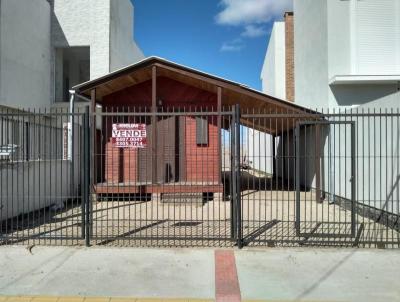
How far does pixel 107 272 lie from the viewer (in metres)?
6.35

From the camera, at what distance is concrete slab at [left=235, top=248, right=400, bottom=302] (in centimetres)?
549

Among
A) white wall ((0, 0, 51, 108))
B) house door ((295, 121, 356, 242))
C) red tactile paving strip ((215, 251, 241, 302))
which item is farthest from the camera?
white wall ((0, 0, 51, 108))

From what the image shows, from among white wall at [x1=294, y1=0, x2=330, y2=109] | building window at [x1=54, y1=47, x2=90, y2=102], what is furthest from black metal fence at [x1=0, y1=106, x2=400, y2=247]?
building window at [x1=54, y1=47, x2=90, y2=102]

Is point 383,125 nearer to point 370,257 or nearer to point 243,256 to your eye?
point 370,257

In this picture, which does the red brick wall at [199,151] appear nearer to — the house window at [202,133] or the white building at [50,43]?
the house window at [202,133]

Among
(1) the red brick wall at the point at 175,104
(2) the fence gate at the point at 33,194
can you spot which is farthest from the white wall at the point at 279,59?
(2) the fence gate at the point at 33,194

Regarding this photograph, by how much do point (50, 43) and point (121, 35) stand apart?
4.09 meters

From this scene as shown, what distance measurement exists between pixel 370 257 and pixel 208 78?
8179mm

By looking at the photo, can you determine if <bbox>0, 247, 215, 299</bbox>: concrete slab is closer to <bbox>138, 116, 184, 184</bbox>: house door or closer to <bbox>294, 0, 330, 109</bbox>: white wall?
<bbox>138, 116, 184, 184</bbox>: house door

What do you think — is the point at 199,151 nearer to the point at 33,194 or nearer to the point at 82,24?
the point at 33,194

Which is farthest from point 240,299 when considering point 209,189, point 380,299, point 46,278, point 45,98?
point 45,98

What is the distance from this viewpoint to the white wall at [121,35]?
22.0m

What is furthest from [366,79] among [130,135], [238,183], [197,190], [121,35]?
[121,35]

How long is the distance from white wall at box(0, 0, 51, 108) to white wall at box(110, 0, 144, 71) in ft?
10.2
